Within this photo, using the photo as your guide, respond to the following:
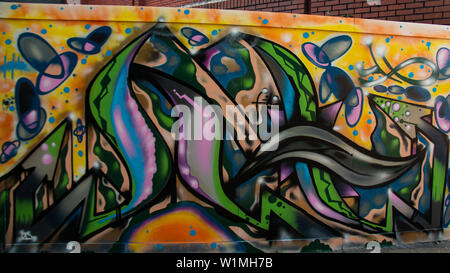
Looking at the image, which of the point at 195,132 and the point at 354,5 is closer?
the point at 195,132

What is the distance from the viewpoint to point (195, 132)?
3566 millimetres

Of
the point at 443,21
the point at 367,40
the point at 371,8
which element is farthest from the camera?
the point at 371,8

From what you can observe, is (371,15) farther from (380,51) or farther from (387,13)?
(380,51)

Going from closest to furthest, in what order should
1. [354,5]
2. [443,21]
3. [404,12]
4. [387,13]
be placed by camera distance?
[443,21], [404,12], [387,13], [354,5]

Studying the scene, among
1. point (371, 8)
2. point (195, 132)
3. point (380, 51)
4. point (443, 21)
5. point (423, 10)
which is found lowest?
point (195, 132)

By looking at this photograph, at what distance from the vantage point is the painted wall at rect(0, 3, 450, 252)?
345 centimetres

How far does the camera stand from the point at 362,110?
12.6ft

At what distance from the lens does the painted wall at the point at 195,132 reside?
11.3ft

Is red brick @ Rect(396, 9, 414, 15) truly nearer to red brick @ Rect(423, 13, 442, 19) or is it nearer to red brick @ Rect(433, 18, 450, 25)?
red brick @ Rect(423, 13, 442, 19)

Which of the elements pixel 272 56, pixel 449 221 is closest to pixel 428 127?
pixel 449 221
